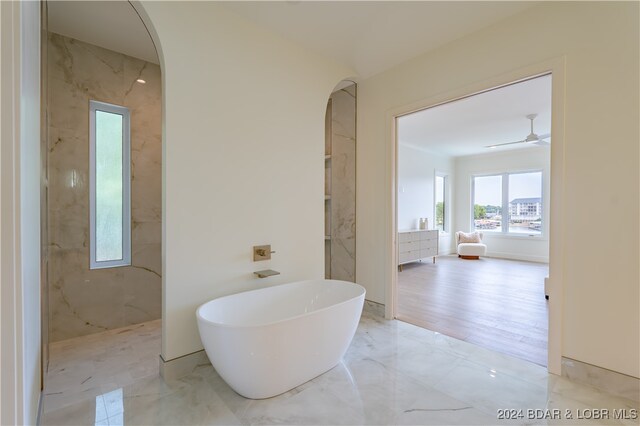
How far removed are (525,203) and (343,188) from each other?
6103mm

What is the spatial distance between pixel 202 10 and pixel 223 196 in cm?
140

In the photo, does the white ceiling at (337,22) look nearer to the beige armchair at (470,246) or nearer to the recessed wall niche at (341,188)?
the recessed wall niche at (341,188)

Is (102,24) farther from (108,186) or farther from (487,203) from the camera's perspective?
(487,203)

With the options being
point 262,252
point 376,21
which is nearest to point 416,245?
point 262,252

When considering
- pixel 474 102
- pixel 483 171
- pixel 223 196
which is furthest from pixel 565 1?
pixel 483 171

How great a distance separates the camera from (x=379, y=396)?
1.79 meters

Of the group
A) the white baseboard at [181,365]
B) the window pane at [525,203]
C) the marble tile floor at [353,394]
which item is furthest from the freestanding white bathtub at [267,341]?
the window pane at [525,203]

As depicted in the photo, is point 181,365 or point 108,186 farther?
point 108,186

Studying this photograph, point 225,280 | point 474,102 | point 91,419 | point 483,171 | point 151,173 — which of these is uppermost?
point 474,102

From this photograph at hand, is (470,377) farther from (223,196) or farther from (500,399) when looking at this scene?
(223,196)

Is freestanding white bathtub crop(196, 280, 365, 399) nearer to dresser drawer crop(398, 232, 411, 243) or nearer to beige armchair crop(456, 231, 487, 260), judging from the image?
dresser drawer crop(398, 232, 411, 243)

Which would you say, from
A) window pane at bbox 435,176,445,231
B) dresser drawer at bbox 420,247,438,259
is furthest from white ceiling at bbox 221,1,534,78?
window pane at bbox 435,176,445,231

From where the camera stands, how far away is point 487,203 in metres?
7.75

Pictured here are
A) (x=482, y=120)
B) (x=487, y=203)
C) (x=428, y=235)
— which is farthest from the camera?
(x=487, y=203)
